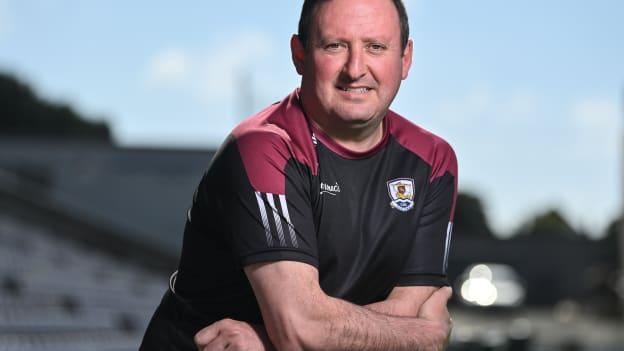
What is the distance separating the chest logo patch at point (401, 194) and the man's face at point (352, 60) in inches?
8.8

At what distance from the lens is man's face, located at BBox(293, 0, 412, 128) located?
322cm

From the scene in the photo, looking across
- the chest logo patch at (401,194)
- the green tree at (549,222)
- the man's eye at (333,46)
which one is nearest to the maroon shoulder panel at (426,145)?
the chest logo patch at (401,194)

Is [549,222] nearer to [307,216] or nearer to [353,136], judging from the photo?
[353,136]

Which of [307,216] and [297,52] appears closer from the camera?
[307,216]

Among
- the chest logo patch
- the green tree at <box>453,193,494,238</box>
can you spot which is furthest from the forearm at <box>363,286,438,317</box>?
the green tree at <box>453,193,494,238</box>

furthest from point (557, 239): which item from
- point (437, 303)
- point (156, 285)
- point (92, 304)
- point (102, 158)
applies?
point (437, 303)

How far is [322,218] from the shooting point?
3.25m

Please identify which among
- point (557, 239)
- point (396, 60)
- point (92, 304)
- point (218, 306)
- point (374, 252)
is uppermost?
point (396, 60)

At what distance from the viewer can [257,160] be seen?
125 inches

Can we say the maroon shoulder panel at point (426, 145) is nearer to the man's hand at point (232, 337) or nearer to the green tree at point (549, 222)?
the man's hand at point (232, 337)

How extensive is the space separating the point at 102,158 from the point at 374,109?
30236mm

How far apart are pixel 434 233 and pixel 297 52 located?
2.38 feet

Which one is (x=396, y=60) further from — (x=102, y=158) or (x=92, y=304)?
(x=102, y=158)

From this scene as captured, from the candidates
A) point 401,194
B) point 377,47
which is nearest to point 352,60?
point 377,47
